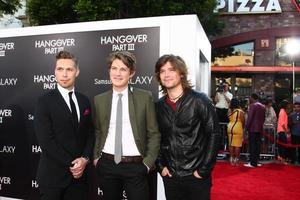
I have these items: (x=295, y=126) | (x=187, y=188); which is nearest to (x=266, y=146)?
(x=295, y=126)

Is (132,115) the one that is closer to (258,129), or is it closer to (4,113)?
(4,113)

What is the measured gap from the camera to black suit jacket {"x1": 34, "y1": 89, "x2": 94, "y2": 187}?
2877 mm

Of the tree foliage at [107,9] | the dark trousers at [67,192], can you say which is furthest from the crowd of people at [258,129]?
the dark trousers at [67,192]

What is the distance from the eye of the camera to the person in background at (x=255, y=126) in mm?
8224

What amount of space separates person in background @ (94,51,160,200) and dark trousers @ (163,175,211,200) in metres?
0.19

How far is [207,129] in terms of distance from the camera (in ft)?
9.62

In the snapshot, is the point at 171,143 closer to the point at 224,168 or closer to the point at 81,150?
the point at 81,150

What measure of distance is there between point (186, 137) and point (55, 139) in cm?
102

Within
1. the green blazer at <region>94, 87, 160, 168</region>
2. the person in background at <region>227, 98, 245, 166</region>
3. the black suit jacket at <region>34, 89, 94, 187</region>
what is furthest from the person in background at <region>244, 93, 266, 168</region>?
the black suit jacket at <region>34, 89, 94, 187</region>

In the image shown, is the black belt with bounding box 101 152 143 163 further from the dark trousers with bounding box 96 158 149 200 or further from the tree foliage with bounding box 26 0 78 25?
the tree foliage with bounding box 26 0 78 25

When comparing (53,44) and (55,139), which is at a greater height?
(53,44)

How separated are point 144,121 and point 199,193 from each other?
71 centimetres

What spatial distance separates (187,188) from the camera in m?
2.93

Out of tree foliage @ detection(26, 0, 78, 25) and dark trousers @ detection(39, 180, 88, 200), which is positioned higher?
tree foliage @ detection(26, 0, 78, 25)
